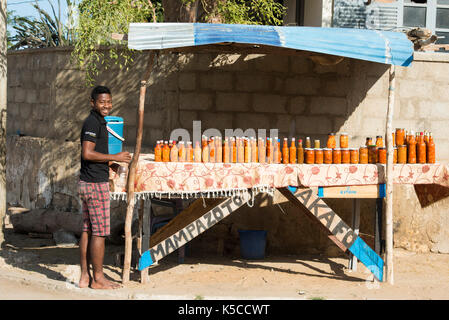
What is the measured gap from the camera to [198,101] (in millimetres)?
8539

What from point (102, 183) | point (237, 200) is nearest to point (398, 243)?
point (237, 200)

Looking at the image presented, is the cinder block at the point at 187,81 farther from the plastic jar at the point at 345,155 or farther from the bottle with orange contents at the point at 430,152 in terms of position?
the bottle with orange contents at the point at 430,152

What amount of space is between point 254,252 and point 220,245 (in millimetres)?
573

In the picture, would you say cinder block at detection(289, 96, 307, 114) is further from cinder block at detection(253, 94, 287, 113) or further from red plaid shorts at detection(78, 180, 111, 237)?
red plaid shorts at detection(78, 180, 111, 237)

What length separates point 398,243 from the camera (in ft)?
27.6

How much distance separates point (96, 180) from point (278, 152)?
1.93 m

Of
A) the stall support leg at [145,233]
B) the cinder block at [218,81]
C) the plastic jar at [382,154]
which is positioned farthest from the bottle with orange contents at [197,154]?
the cinder block at [218,81]

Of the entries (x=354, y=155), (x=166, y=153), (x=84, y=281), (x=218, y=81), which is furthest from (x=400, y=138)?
(x=84, y=281)

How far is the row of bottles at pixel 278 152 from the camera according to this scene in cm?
646

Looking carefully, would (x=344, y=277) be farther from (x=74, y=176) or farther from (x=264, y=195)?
(x=74, y=176)

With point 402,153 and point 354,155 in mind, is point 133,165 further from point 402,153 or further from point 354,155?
point 402,153

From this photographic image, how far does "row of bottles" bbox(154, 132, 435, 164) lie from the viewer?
21.2 feet

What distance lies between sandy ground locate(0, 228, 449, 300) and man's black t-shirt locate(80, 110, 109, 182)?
3.71 feet

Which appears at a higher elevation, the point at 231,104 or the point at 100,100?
the point at 231,104
